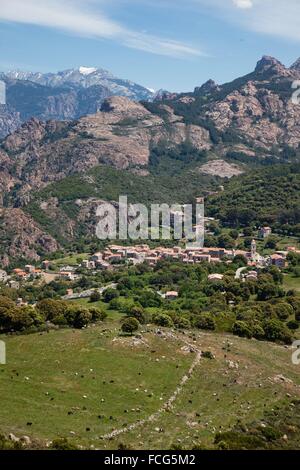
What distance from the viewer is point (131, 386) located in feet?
149

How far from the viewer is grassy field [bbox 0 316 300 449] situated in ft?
122

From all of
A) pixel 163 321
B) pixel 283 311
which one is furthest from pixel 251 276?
pixel 163 321

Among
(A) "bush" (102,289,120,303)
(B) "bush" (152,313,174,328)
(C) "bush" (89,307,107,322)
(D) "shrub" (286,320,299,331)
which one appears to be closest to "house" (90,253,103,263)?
(A) "bush" (102,289,120,303)

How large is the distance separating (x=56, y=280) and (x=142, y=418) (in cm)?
8869

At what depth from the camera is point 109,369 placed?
1893 inches

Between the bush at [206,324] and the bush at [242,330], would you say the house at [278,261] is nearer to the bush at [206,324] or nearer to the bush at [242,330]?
the bush at [242,330]

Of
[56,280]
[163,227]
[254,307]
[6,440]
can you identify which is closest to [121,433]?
[6,440]

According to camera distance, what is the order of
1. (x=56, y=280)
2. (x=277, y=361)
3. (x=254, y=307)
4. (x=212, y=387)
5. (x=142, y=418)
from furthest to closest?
(x=56, y=280), (x=254, y=307), (x=277, y=361), (x=212, y=387), (x=142, y=418)

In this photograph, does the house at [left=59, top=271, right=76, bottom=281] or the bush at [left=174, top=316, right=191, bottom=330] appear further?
the house at [left=59, top=271, right=76, bottom=281]

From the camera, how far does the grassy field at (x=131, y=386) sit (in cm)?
3731

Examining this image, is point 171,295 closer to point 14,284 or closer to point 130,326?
point 130,326

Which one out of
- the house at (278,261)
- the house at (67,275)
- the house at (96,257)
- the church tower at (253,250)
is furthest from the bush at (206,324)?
the house at (96,257)

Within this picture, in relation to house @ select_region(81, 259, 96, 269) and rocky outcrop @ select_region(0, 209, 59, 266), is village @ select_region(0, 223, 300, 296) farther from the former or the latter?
rocky outcrop @ select_region(0, 209, 59, 266)
